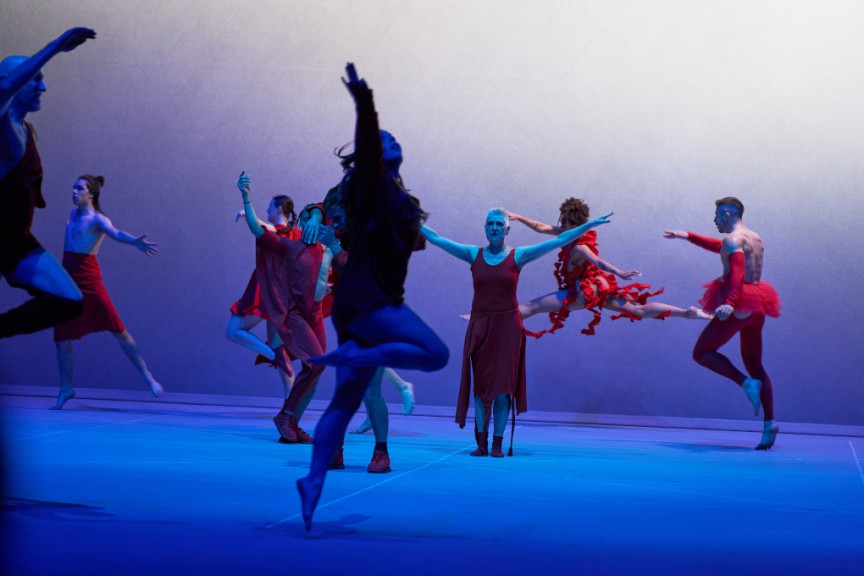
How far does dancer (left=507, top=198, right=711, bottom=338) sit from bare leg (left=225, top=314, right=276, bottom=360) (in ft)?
7.48

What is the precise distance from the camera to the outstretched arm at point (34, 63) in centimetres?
378

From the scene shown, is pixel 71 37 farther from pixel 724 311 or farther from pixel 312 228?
pixel 724 311

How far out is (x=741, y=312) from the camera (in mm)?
7984

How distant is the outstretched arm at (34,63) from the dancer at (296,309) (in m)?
2.97

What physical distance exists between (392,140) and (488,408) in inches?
116

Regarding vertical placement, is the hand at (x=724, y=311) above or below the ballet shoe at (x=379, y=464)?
above

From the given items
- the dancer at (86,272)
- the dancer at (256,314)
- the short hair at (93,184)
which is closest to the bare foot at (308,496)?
the dancer at (256,314)

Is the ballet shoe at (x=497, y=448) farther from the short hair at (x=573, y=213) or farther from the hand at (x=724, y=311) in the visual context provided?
the short hair at (x=573, y=213)

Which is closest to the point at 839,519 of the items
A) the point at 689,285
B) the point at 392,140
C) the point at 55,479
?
the point at 392,140

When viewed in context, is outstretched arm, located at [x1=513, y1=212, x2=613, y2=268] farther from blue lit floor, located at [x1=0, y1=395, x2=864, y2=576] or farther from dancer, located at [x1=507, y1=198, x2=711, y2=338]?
dancer, located at [x1=507, y1=198, x2=711, y2=338]

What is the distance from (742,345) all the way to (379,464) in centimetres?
383

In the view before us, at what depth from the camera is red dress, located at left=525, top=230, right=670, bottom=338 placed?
8.90 metres

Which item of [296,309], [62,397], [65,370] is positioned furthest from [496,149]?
[62,397]

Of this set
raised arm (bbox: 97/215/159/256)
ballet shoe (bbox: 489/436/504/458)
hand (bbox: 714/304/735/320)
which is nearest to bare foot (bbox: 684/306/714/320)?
hand (bbox: 714/304/735/320)
